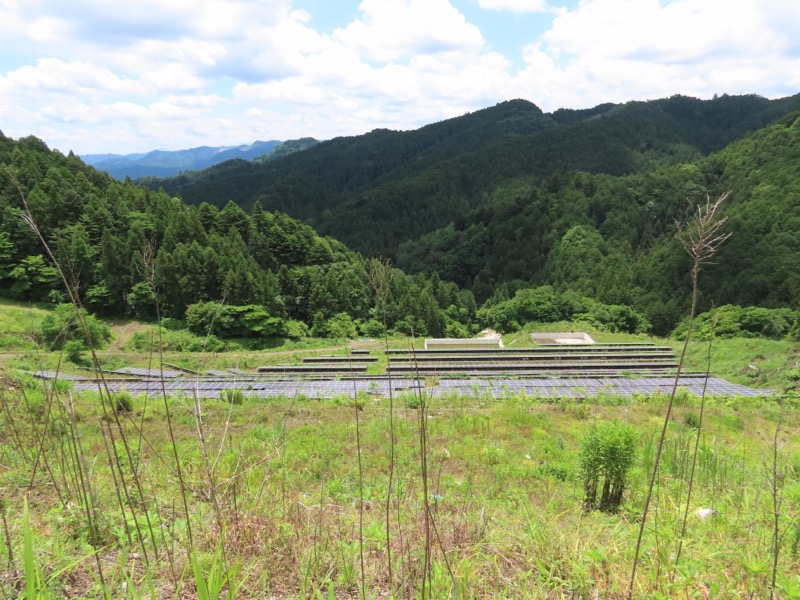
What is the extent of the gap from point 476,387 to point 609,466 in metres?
10.5

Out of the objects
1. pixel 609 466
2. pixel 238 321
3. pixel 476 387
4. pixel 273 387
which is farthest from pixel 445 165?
pixel 609 466

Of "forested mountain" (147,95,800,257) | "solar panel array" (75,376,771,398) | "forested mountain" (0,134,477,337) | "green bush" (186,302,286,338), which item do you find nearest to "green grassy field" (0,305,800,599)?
"solar panel array" (75,376,771,398)

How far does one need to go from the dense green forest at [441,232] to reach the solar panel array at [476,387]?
13.0ft

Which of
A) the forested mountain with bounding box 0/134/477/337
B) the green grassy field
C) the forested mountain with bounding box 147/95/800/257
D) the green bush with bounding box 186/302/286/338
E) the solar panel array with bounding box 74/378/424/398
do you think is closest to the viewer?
the green grassy field

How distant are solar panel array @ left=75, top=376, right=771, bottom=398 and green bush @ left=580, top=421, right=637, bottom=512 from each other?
879 centimetres

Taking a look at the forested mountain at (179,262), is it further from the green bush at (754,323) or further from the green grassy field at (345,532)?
the green grassy field at (345,532)

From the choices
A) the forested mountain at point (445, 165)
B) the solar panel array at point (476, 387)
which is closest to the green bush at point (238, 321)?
the solar panel array at point (476, 387)

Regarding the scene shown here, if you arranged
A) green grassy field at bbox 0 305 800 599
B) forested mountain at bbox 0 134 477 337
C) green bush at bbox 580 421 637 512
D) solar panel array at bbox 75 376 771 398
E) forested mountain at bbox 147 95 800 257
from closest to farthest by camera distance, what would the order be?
green grassy field at bbox 0 305 800 599
green bush at bbox 580 421 637 512
solar panel array at bbox 75 376 771 398
forested mountain at bbox 0 134 477 337
forested mountain at bbox 147 95 800 257

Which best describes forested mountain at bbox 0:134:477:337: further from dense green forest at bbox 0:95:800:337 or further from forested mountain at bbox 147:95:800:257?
forested mountain at bbox 147:95:800:257

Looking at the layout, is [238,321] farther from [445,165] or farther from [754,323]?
[445,165]

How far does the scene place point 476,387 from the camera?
15742 millimetres

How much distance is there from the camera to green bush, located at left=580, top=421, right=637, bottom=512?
5.24 metres

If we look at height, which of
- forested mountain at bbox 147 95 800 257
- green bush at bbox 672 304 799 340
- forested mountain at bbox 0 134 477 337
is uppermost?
forested mountain at bbox 147 95 800 257

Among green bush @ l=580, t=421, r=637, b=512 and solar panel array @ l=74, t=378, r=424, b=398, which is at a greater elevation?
green bush @ l=580, t=421, r=637, b=512
